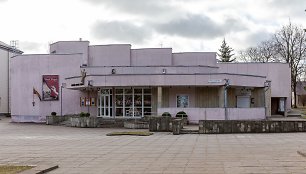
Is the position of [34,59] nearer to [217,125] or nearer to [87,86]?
[87,86]

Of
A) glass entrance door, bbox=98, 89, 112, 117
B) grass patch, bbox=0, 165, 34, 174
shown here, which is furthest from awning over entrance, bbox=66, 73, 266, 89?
grass patch, bbox=0, 165, 34, 174

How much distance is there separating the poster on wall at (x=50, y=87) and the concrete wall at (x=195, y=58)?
12970 millimetres

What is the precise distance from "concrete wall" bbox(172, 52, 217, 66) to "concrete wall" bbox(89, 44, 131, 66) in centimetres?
522

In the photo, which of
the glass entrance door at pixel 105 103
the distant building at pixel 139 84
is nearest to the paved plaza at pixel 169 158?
the distant building at pixel 139 84

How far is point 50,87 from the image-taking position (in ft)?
152

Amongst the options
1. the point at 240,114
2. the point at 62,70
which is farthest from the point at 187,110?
the point at 62,70

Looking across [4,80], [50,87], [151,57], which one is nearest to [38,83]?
[50,87]

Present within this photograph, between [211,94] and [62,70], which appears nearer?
[211,94]

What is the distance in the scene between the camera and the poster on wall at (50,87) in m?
46.0

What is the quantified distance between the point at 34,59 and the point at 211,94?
65.7 feet

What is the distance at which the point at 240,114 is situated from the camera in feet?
118

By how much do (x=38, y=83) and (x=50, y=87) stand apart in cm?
155

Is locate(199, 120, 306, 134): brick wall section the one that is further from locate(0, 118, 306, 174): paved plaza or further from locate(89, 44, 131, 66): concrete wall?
locate(89, 44, 131, 66): concrete wall

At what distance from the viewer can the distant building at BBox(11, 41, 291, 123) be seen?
37.4 m
